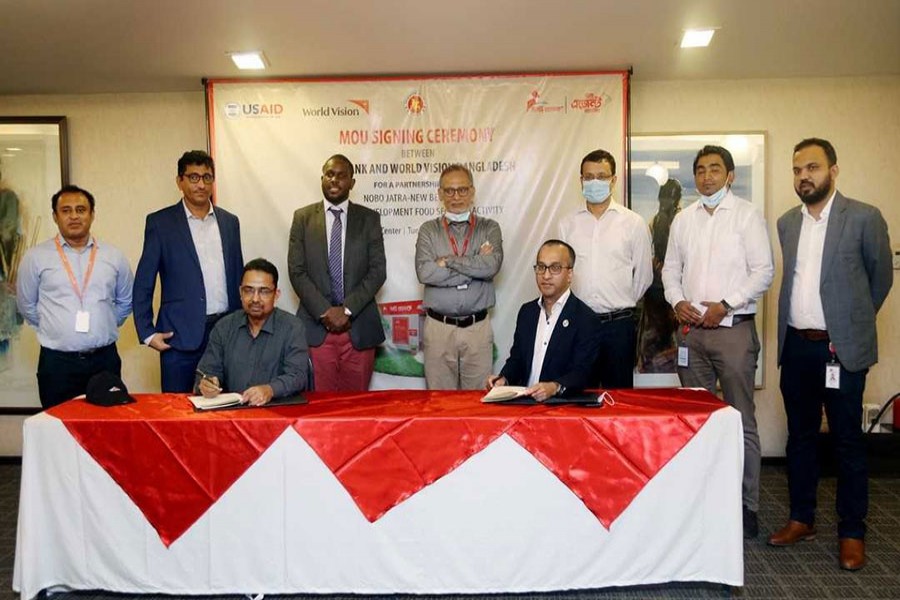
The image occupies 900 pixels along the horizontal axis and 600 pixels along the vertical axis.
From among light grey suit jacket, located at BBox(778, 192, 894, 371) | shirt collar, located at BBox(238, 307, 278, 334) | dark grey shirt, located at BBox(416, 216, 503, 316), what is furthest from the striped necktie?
light grey suit jacket, located at BBox(778, 192, 894, 371)

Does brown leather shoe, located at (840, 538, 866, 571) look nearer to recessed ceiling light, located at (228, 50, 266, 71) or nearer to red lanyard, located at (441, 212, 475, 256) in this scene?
red lanyard, located at (441, 212, 475, 256)

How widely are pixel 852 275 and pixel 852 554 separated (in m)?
1.16

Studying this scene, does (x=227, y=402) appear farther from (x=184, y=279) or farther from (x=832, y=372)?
(x=832, y=372)

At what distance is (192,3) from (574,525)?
2.67 meters

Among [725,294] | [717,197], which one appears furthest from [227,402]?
[717,197]

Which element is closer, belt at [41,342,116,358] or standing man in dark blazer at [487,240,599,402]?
standing man in dark blazer at [487,240,599,402]

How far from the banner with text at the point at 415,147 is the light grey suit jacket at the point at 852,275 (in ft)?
5.02

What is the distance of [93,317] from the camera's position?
3.58 m

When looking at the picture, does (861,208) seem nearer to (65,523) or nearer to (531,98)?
(531,98)

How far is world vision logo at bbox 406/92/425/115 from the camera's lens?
4.52m

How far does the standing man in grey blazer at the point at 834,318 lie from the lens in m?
3.13

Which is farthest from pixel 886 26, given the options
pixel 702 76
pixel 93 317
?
pixel 93 317

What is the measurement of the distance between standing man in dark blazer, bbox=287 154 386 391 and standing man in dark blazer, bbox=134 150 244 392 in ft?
1.47

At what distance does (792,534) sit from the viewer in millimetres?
3318
